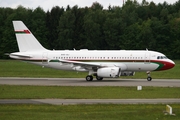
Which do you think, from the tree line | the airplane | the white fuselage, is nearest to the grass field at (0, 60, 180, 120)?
the airplane

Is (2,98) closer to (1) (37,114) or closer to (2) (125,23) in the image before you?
(1) (37,114)

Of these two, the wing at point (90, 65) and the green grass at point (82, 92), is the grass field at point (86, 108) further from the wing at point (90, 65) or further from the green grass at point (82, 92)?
the wing at point (90, 65)

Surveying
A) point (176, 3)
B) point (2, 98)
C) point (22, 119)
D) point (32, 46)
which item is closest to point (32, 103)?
point (2, 98)

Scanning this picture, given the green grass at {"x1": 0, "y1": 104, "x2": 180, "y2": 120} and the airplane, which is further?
the airplane

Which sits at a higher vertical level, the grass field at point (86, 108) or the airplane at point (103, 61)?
the airplane at point (103, 61)

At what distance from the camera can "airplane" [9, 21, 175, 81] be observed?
52688 millimetres

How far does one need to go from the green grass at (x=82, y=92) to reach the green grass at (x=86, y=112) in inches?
230

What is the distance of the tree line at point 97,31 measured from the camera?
113875 mm

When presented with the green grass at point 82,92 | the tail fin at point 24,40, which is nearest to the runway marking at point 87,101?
the green grass at point 82,92

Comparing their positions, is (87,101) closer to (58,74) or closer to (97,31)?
(58,74)

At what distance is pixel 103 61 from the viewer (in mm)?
53719

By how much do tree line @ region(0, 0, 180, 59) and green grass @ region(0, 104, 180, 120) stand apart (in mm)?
84131

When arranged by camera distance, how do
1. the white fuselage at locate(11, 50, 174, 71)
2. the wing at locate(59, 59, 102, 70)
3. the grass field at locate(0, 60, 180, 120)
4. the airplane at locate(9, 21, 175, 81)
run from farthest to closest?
the white fuselage at locate(11, 50, 174, 71), the airplane at locate(9, 21, 175, 81), the wing at locate(59, 59, 102, 70), the grass field at locate(0, 60, 180, 120)

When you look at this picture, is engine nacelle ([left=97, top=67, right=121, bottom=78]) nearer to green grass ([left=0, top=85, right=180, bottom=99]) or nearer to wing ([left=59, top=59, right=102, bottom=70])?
wing ([left=59, top=59, right=102, bottom=70])
